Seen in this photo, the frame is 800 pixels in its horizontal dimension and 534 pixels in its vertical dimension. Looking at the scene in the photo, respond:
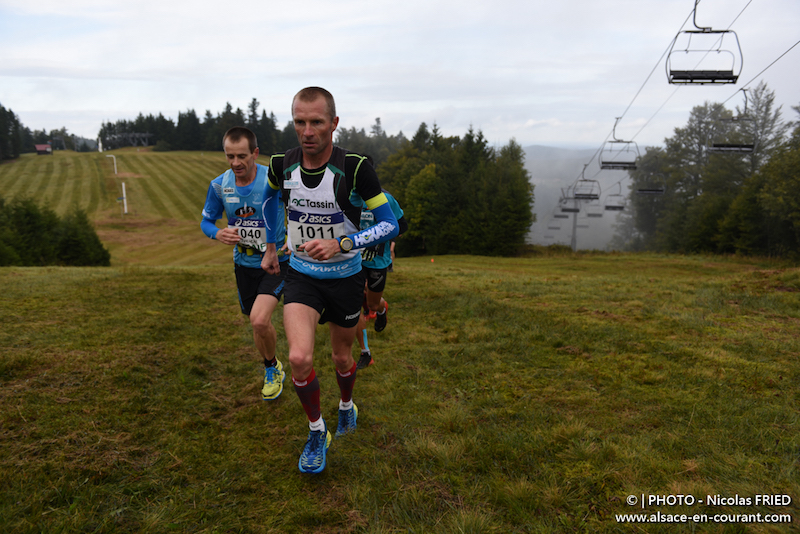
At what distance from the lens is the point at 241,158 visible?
5.08m

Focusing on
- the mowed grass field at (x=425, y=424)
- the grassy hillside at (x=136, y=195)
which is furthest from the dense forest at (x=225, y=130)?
the mowed grass field at (x=425, y=424)

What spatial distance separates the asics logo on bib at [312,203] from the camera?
144 inches

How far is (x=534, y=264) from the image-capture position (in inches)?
1177

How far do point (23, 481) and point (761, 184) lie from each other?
55469 millimetres

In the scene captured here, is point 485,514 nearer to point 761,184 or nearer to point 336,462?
point 336,462

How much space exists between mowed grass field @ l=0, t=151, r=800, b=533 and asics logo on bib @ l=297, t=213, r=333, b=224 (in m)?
2.11

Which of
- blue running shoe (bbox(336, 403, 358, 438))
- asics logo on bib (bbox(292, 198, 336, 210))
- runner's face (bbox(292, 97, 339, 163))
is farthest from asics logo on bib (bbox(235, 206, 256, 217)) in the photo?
blue running shoe (bbox(336, 403, 358, 438))

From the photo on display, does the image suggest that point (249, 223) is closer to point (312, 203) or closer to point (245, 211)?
point (245, 211)

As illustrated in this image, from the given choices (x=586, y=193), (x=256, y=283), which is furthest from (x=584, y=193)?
(x=256, y=283)

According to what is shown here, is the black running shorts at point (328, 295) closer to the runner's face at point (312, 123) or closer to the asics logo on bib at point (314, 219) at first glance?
the asics logo on bib at point (314, 219)

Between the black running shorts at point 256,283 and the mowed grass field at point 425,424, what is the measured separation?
1.18 meters

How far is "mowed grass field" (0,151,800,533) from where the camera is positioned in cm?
306

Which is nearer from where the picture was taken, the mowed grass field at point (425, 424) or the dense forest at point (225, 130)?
the mowed grass field at point (425, 424)

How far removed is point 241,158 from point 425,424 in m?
3.65
